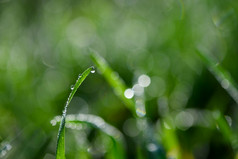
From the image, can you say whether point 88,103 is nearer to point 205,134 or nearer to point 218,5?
point 205,134

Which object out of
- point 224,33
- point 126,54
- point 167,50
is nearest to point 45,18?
point 126,54

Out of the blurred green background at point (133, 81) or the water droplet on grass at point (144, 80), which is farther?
the water droplet on grass at point (144, 80)

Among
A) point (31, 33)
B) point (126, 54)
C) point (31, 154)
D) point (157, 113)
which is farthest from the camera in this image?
point (31, 33)

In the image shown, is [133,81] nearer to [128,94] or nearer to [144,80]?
[144,80]

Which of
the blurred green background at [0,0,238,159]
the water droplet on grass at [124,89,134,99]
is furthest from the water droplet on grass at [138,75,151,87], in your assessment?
the water droplet on grass at [124,89,134,99]

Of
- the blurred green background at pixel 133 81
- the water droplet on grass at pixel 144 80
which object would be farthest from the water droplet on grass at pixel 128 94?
the water droplet on grass at pixel 144 80

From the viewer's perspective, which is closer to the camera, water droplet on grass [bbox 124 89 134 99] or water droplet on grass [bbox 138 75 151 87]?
water droplet on grass [bbox 124 89 134 99]

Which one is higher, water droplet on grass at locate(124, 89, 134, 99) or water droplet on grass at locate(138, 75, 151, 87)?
water droplet on grass at locate(138, 75, 151, 87)

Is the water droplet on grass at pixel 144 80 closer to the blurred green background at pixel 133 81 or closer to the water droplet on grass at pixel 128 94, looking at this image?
the blurred green background at pixel 133 81

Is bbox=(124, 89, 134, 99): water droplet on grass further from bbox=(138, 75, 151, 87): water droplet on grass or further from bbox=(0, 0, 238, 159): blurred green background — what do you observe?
bbox=(138, 75, 151, 87): water droplet on grass
